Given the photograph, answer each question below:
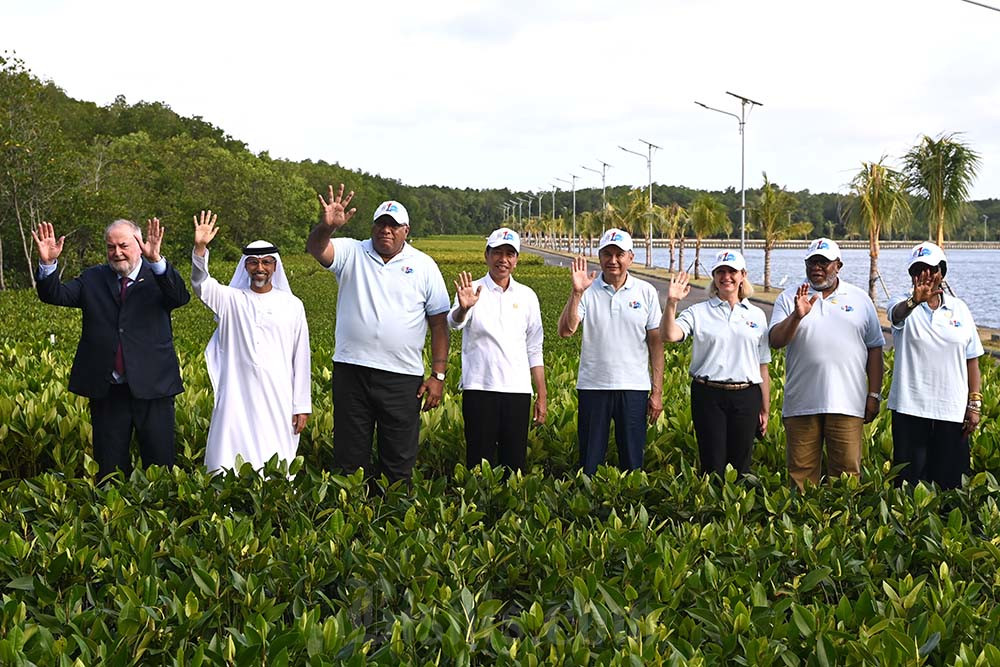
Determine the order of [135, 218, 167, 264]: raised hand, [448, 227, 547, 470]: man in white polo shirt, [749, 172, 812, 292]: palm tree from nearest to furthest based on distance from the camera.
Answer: [135, 218, 167, 264]: raised hand, [448, 227, 547, 470]: man in white polo shirt, [749, 172, 812, 292]: palm tree

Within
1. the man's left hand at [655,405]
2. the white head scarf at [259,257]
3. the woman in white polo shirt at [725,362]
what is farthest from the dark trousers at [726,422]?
the white head scarf at [259,257]

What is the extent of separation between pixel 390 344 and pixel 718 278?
206 centimetres

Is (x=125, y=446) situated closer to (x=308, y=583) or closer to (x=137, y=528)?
(x=137, y=528)

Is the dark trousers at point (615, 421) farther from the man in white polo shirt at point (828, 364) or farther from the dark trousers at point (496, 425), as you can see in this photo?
the man in white polo shirt at point (828, 364)

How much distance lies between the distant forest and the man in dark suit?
28.4 metres

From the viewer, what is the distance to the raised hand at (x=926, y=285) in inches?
230

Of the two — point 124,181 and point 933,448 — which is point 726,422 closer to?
point 933,448

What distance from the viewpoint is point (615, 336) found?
20.8 feet

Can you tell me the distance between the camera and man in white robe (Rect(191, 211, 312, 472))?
238 inches

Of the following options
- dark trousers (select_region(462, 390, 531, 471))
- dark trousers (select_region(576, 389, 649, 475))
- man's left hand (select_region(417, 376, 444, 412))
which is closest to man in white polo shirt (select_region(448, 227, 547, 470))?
dark trousers (select_region(462, 390, 531, 471))

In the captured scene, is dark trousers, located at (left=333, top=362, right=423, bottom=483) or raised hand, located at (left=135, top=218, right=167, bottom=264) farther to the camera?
dark trousers, located at (left=333, top=362, right=423, bottom=483)

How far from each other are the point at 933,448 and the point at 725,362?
138 centimetres

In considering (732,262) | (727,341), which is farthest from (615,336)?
(732,262)

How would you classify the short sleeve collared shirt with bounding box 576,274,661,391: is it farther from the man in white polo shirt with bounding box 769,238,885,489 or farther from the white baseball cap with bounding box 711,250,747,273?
the man in white polo shirt with bounding box 769,238,885,489
